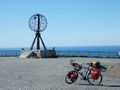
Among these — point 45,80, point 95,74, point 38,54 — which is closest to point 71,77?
point 95,74

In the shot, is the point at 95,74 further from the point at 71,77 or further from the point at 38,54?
the point at 38,54

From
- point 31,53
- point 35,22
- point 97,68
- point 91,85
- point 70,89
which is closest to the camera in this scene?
point 70,89

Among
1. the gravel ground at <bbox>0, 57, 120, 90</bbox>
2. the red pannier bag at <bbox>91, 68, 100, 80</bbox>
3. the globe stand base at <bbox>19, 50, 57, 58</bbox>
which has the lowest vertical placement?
the gravel ground at <bbox>0, 57, 120, 90</bbox>

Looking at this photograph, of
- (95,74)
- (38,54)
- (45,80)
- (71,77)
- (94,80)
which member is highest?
(38,54)

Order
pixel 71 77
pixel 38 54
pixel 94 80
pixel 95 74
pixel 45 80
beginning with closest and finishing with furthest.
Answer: pixel 95 74 → pixel 94 80 → pixel 71 77 → pixel 45 80 → pixel 38 54

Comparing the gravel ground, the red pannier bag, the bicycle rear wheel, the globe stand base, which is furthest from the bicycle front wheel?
the globe stand base

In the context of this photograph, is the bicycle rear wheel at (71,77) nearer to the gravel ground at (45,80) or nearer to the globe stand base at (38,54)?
the gravel ground at (45,80)

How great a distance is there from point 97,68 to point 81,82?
1095mm

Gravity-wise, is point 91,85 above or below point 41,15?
below

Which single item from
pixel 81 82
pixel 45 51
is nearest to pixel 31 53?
pixel 45 51

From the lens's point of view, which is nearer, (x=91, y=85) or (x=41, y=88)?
(x=41, y=88)

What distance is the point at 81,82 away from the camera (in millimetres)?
19156

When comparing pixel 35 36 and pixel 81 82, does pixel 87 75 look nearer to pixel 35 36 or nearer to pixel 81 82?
pixel 81 82

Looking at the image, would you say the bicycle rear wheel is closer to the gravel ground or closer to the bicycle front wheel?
the gravel ground
